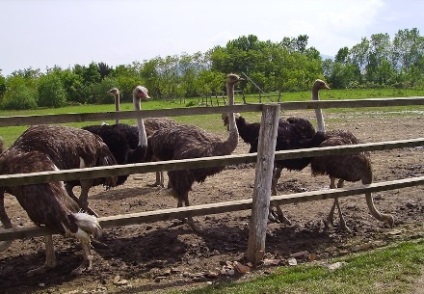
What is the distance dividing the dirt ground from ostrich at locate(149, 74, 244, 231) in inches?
17.4

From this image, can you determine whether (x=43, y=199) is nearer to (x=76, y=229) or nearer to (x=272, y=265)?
(x=76, y=229)

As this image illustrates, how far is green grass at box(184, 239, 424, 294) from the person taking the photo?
4.04 m

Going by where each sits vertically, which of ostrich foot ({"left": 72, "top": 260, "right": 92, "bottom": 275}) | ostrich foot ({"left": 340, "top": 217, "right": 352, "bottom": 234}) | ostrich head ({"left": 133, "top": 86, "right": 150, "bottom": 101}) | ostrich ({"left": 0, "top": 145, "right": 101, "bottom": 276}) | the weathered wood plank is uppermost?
ostrich head ({"left": 133, "top": 86, "right": 150, "bottom": 101})

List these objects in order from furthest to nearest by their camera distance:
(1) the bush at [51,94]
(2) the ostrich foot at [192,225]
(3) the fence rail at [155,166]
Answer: (1) the bush at [51,94]
(2) the ostrich foot at [192,225]
(3) the fence rail at [155,166]

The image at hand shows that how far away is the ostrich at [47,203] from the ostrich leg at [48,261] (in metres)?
0.57

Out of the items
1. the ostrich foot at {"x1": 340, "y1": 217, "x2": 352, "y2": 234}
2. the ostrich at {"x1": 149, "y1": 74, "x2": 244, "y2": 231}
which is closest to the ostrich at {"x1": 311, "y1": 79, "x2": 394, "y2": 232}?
the ostrich foot at {"x1": 340, "y1": 217, "x2": 352, "y2": 234}

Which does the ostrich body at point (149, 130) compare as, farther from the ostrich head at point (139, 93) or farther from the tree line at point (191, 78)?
the tree line at point (191, 78)

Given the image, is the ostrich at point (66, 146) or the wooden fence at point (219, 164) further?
the ostrich at point (66, 146)

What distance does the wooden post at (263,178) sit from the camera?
4.37 m

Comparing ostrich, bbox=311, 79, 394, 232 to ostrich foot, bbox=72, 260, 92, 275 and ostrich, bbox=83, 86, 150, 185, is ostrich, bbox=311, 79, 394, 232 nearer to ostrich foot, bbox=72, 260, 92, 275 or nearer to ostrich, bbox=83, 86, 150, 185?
ostrich, bbox=83, 86, 150, 185

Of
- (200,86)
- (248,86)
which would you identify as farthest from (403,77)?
(200,86)

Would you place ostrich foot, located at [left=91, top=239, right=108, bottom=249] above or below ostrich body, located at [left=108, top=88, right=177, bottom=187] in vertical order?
below

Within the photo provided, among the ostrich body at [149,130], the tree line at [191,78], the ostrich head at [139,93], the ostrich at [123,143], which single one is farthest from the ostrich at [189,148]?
the tree line at [191,78]

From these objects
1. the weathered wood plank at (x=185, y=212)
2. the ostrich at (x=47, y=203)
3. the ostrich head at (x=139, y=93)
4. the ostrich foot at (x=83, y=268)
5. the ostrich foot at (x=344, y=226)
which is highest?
the ostrich head at (x=139, y=93)
